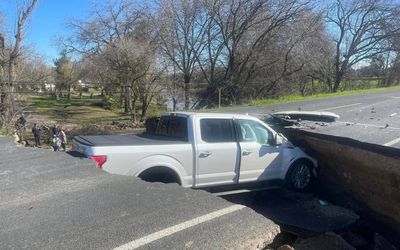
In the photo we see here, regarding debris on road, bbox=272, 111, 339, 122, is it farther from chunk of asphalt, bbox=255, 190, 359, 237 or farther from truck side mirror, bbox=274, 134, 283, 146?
chunk of asphalt, bbox=255, 190, 359, 237

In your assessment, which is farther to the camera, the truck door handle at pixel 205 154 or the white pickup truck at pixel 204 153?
the truck door handle at pixel 205 154

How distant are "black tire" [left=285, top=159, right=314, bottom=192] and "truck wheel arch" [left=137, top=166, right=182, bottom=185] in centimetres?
262

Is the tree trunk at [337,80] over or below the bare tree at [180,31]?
below

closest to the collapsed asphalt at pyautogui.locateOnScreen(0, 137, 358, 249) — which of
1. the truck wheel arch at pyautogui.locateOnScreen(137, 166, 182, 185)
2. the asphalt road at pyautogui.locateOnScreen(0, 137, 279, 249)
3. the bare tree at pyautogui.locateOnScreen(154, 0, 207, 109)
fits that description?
the asphalt road at pyautogui.locateOnScreen(0, 137, 279, 249)

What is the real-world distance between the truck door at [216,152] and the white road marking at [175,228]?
1.76 m

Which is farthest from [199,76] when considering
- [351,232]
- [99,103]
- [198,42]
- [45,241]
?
[45,241]

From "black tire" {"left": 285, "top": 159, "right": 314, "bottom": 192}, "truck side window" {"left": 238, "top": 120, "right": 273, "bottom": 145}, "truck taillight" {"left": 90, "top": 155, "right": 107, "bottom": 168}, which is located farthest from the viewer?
"black tire" {"left": 285, "top": 159, "right": 314, "bottom": 192}

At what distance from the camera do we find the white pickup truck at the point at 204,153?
5.89m

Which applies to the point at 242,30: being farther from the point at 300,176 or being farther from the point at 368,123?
the point at 300,176

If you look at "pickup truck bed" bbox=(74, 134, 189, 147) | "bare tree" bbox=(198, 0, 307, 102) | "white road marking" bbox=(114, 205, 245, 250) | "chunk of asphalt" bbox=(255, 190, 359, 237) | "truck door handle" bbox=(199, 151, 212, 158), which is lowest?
"chunk of asphalt" bbox=(255, 190, 359, 237)

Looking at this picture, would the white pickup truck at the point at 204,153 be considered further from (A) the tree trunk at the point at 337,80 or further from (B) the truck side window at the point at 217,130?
(A) the tree trunk at the point at 337,80

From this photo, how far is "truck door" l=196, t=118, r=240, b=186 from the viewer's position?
659cm

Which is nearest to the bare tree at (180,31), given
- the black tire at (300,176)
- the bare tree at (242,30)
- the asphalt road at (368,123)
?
the bare tree at (242,30)

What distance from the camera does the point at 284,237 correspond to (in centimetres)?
507
